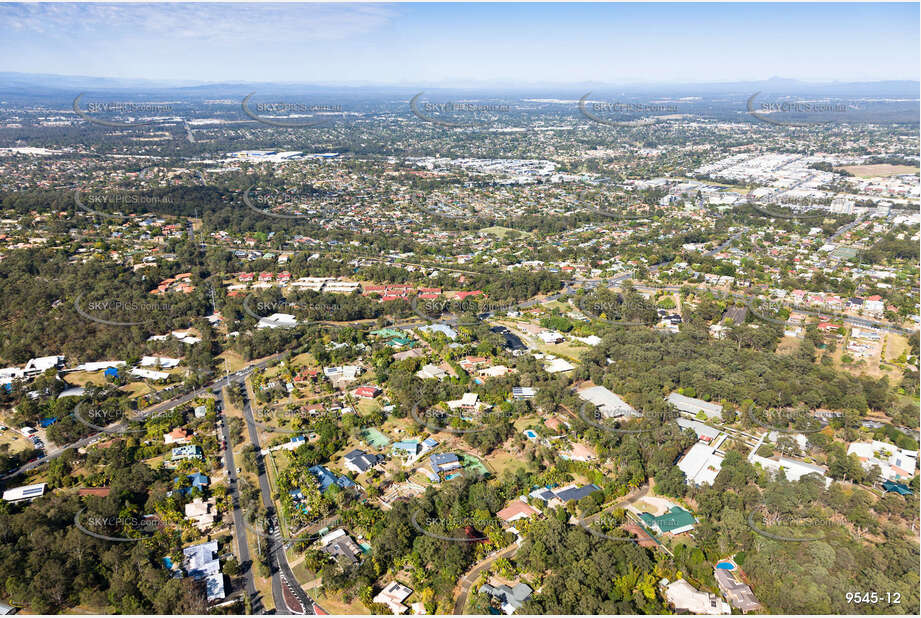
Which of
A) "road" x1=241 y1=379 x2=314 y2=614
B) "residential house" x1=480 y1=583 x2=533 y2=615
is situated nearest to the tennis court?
"road" x1=241 y1=379 x2=314 y2=614

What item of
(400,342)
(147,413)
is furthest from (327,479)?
(400,342)

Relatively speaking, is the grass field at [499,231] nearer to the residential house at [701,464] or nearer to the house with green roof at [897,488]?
the residential house at [701,464]

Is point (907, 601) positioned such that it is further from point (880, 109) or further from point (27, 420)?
point (880, 109)

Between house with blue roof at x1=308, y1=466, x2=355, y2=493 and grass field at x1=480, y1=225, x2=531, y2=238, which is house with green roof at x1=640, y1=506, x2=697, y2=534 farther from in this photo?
grass field at x1=480, y1=225, x2=531, y2=238

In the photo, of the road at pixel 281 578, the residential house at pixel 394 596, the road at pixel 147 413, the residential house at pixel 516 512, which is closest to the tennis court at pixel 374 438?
the road at pixel 281 578

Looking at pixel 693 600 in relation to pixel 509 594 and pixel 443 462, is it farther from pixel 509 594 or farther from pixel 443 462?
pixel 443 462

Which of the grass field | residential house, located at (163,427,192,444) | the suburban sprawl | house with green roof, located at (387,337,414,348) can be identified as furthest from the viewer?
the grass field

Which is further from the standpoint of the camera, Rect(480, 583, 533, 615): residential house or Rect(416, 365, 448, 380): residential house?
Rect(416, 365, 448, 380): residential house
